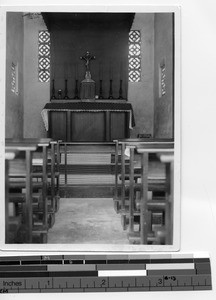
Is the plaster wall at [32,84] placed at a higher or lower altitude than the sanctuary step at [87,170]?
Result: higher

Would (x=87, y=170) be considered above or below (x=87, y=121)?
below

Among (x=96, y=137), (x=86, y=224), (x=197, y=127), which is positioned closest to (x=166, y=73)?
(x=197, y=127)

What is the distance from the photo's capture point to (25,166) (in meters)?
1.48

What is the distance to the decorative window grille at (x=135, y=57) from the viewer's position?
4.84 feet

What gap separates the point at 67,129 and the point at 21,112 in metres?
0.16

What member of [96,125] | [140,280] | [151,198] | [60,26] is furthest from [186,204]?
[60,26]

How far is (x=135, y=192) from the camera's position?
4.93 ft

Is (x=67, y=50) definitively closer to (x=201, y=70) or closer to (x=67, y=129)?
(x=67, y=129)

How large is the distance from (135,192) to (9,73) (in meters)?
0.53

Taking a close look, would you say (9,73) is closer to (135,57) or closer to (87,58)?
(87,58)

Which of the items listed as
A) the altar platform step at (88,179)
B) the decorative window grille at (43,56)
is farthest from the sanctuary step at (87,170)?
the decorative window grille at (43,56)

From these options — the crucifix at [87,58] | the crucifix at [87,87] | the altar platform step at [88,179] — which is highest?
the crucifix at [87,58]

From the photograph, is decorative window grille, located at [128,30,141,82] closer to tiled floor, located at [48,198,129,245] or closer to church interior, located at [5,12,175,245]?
church interior, located at [5,12,175,245]

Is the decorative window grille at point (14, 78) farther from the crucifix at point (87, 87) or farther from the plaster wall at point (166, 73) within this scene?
the plaster wall at point (166, 73)
